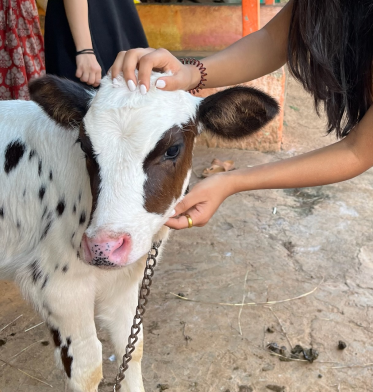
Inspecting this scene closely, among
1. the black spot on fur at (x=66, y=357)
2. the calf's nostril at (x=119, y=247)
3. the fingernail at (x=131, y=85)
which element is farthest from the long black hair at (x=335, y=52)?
the black spot on fur at (x=66, y=357)

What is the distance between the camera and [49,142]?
7.68 ft

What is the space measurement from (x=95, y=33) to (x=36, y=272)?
5.29 feet

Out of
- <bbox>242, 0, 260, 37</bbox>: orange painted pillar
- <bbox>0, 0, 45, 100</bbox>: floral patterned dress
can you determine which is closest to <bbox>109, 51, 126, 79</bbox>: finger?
<bbox>0, 0, 45, 100</bbox>: floral patterned dress

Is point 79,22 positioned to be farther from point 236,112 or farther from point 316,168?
point 316,168

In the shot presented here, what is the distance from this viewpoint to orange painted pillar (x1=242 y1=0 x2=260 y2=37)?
5.30 metres

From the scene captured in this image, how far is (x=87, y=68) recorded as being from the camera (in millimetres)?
2943

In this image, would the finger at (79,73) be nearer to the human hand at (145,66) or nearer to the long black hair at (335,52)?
the human hand at (145,66)

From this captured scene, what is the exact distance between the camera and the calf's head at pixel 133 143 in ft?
5.55

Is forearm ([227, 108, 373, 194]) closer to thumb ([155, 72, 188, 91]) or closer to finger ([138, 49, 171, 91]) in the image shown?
thumb ([155, 72, 188, 91])

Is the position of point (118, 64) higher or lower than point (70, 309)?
higher

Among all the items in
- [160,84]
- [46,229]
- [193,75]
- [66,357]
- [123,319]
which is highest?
[160,84]

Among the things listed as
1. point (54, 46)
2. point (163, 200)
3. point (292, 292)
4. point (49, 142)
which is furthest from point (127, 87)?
point (292, 292)

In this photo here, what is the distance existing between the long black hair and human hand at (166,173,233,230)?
59 centimetres

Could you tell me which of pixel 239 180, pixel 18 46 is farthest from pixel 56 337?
pixel 18 46
